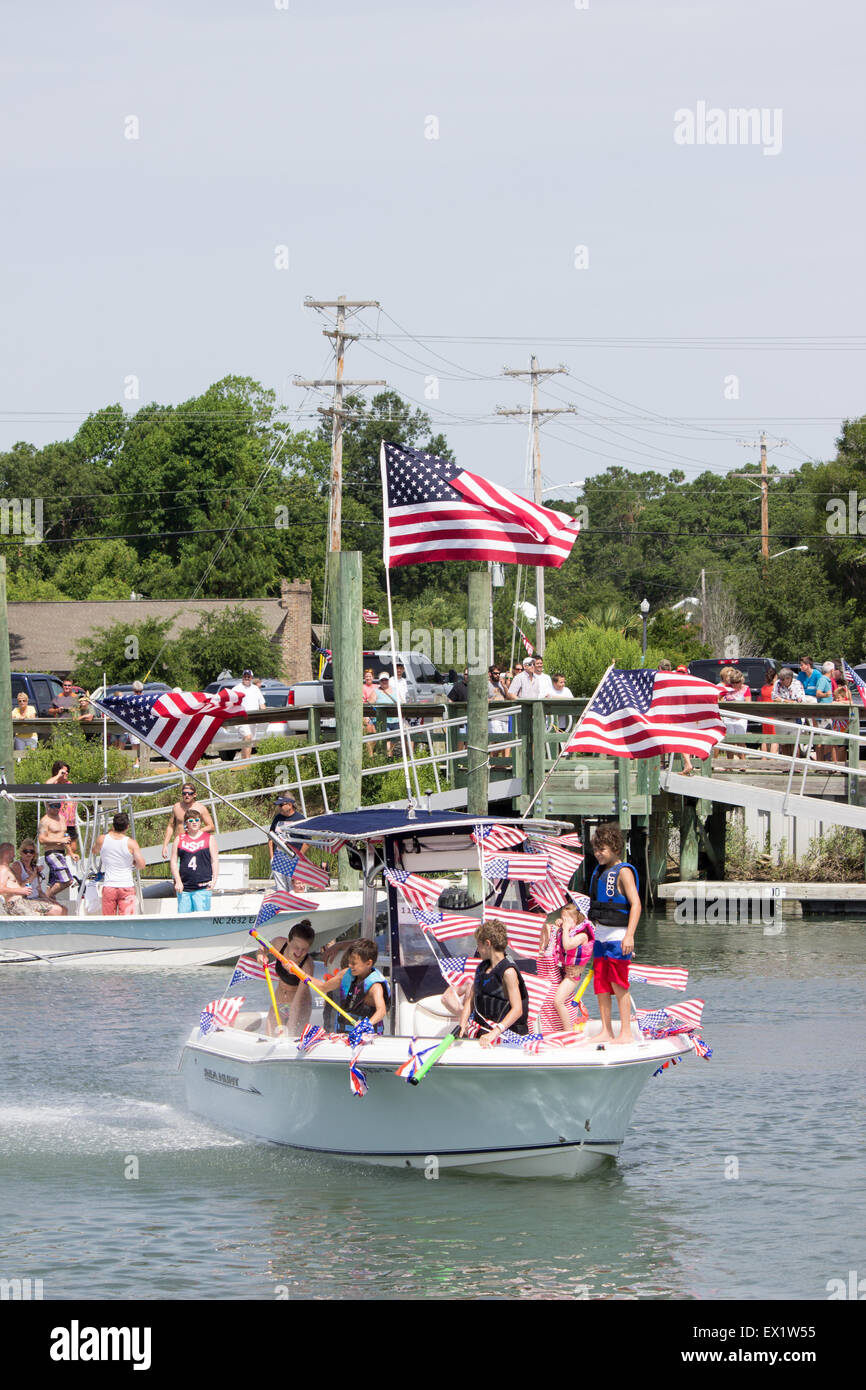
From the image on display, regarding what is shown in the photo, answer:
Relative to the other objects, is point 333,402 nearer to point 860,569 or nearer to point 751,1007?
point 860,569

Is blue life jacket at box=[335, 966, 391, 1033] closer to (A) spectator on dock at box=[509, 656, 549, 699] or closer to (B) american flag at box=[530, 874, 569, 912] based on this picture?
(B) american flag at box=[530, 874, 569, 912]

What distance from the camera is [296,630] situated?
210 ft

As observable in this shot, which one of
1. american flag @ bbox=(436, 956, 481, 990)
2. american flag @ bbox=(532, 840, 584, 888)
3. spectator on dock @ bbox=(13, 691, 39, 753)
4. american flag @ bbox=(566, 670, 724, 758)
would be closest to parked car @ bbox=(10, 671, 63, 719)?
spectator on dock @ bbox=(13, 691, 39, 753)

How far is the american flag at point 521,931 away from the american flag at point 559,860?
0.52m

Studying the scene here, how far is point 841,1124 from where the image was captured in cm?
1413

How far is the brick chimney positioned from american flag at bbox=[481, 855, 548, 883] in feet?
163

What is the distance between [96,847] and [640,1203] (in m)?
12.1

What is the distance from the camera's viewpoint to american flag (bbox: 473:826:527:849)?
12930mm

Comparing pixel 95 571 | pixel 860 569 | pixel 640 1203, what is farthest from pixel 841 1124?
pixel 95 571

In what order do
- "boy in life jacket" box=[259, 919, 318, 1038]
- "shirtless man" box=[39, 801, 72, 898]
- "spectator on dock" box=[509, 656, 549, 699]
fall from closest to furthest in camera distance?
1. "boy in life jacket" box=[259, 919, 318, 1038]
2. "shirtless man" box=[39, 801, 72, 898]
3. "spectator on dock" box=[509, 656, 549, 699]

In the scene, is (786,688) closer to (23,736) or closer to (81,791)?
(23,736)

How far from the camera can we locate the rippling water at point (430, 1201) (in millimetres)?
10656

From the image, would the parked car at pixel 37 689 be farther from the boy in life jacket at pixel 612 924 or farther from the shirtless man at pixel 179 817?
the boy in life jacket at pixel 612 924
